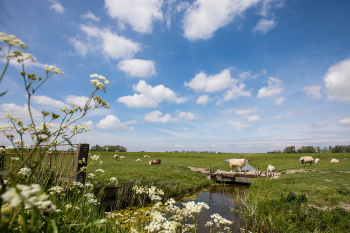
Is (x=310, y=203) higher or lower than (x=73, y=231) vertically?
lower

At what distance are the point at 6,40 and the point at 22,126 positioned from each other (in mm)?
1479

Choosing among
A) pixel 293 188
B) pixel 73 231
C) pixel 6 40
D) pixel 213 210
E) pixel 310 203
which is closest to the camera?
pixel 6 40

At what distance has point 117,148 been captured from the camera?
5290 inches

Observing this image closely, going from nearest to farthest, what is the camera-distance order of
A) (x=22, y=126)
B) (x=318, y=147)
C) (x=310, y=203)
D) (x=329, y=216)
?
(x=22, y=126) < (x=329, y=216) < (x=310, y=203) < (x=318, y=147)

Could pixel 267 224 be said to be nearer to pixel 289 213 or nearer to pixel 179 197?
pixel 289 213

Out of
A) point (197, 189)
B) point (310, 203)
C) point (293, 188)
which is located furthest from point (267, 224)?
point (197, 189)

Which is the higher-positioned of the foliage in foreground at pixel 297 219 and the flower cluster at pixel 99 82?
the flower cluster at pixel 99 82

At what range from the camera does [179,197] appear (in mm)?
13172

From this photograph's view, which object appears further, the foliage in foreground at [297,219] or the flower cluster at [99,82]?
the foliage in foreground at [297,219]

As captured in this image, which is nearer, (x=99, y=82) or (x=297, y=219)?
(x=99, y=82)

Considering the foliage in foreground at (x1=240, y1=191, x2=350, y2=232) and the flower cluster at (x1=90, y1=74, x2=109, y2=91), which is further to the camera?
the foliage in foreground at (x1=240, y1=191, x2=350, y2=232)

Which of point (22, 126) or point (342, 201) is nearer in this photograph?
point (22, 126)

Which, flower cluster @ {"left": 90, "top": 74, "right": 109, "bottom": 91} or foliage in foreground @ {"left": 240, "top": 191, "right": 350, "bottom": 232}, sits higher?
flower cluster @ {"left": 90, "top": 74, "right": 109, "bottom": 91}

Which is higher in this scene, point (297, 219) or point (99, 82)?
point (99, 82)
